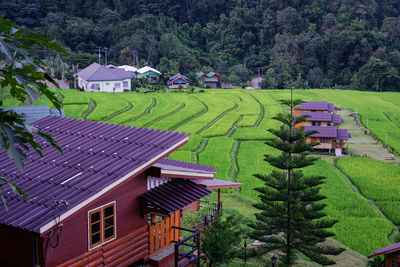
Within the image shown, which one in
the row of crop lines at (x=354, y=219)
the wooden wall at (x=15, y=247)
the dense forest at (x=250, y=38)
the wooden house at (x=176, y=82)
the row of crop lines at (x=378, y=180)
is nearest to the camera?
the wooden wall at (x=15, y=247)

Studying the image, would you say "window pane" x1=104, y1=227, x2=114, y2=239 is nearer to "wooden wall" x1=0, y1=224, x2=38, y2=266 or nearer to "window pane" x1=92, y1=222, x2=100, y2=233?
"window pane" x1=92, y1=222, x2=100, y2=233

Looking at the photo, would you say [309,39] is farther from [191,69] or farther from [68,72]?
[68,72]

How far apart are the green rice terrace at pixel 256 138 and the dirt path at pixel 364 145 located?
1.04 feet

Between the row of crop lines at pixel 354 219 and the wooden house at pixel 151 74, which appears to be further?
the wooden house at pixel 151 74

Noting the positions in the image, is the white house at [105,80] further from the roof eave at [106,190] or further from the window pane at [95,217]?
the window pane at [95,217]

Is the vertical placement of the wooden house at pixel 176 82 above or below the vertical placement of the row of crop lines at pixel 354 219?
above

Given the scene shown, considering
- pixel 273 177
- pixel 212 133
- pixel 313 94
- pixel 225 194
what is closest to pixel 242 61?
pixel 313 94

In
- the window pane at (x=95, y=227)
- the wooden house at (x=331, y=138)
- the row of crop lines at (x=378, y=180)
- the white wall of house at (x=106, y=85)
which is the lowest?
the row of crop lines at (x=378, y=180)

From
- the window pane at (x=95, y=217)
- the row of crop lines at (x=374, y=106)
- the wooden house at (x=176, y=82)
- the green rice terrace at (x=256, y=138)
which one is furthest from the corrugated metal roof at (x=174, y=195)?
the wooden house at (x=176, y=82)

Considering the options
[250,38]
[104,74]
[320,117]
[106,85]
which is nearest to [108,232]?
[320,117]

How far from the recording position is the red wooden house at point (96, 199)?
6.46 meters

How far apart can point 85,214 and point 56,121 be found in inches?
141

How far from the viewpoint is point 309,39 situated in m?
73.2

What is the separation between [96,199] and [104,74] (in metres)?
45.5
